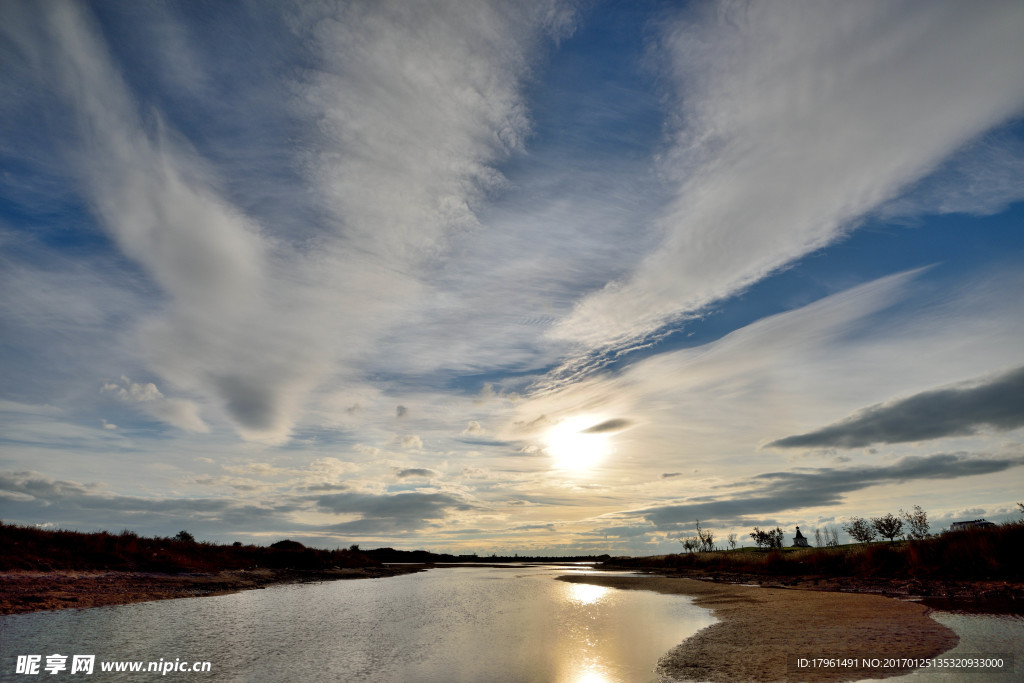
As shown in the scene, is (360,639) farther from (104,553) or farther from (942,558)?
(942,558)

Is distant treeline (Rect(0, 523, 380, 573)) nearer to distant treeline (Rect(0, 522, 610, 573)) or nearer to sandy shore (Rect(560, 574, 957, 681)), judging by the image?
distant treeline (Rect(0, 522, 610, 573))

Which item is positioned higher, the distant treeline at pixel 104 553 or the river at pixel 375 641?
the distant treeline at pixel 104 553

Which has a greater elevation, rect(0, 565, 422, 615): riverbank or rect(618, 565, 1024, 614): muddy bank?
rect(0, 565, 422, 615): riverbank

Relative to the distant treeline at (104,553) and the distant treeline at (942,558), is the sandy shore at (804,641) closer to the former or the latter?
the distant treeline at (942,558)

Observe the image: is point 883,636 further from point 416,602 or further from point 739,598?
point 416,602

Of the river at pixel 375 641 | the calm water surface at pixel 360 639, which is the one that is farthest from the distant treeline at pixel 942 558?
the calm water surface at pixel 360 639

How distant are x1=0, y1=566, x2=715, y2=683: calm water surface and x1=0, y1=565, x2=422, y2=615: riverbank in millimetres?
1379

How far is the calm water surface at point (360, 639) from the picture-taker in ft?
43.7

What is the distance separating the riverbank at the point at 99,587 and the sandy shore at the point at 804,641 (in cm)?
2606

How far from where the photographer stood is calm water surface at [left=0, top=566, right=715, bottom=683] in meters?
13.3

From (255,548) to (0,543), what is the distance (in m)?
40.5

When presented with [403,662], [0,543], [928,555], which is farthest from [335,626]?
[928,555]

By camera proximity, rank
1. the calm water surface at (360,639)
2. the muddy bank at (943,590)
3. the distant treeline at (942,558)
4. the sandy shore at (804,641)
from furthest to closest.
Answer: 1. the distant treeline at (942,558)
2. the muddy bank at (943,590)
3. the calm water surface at (360,639)
4. the sandy shore at (804,641)

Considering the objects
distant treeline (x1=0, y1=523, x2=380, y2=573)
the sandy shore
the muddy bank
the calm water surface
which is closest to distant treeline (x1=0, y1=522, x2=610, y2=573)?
distant treeline (x1=0, y1=523, x2=380, y2=573)
